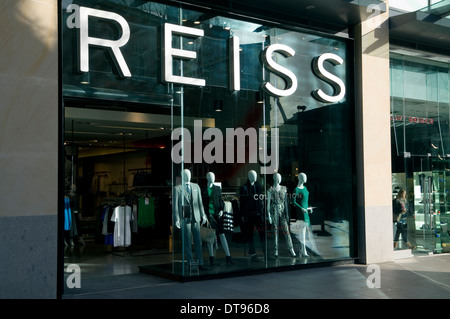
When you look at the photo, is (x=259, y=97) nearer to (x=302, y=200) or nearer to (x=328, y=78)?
(x=328, y=78)

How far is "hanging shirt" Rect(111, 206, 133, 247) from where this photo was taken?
12102mm

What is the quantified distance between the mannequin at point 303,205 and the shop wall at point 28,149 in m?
4.86

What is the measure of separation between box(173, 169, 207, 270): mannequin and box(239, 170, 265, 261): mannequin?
967mm

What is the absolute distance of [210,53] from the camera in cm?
912

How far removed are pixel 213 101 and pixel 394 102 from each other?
5.26 meters

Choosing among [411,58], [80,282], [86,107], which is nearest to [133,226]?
[86,107]

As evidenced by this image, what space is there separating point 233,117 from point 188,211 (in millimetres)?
1972

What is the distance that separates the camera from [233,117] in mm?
9438

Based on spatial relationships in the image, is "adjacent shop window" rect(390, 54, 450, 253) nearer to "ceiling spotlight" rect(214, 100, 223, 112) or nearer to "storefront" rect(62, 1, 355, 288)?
"storefront" rect(62, 1, 355, 288)

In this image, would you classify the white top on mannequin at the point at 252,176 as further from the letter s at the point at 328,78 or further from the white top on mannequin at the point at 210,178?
the letter s at the point at 328,78

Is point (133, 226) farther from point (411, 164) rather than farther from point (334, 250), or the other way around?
point (411, 164)

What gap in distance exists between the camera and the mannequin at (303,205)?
1016 cm

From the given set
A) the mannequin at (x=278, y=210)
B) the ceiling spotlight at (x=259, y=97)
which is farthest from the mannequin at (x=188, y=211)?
the ceiling spotlight at (x=259, y=97)

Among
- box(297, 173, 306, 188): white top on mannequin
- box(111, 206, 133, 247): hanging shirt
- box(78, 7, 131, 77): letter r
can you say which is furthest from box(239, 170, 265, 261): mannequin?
box(111, 206, 133, 247): hanging shirt
